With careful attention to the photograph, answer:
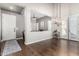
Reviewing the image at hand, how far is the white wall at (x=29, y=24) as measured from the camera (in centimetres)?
197

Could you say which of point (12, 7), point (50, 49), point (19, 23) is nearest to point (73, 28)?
point (50, 49)

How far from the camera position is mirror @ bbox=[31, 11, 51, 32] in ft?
6.52

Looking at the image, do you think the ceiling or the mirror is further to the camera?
the mirror

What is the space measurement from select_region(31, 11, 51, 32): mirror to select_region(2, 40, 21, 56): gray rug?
1.43 ft

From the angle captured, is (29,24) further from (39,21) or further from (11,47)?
(11,47)

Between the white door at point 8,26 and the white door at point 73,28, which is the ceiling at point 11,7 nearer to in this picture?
the white door at point 8,26

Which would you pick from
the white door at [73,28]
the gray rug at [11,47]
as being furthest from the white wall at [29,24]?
the white door at [73,28]

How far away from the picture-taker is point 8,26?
1938mm

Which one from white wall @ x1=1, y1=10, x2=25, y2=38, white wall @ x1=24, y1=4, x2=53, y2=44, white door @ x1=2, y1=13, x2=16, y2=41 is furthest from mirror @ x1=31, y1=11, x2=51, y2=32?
white door @ x1=2, y1=13, x2=16, y2=41

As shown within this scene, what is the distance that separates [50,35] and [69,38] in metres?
0.39

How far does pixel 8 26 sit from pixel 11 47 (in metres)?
0.42

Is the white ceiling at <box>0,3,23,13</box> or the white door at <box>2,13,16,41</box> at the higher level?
the white ceiling at <box>0,3,23,13</box>

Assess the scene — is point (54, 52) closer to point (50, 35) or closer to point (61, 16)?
point (50, 35)

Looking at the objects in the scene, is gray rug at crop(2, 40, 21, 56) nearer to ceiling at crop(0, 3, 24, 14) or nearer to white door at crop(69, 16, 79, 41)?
ceiling at crop(0, 3, 24, 14)
